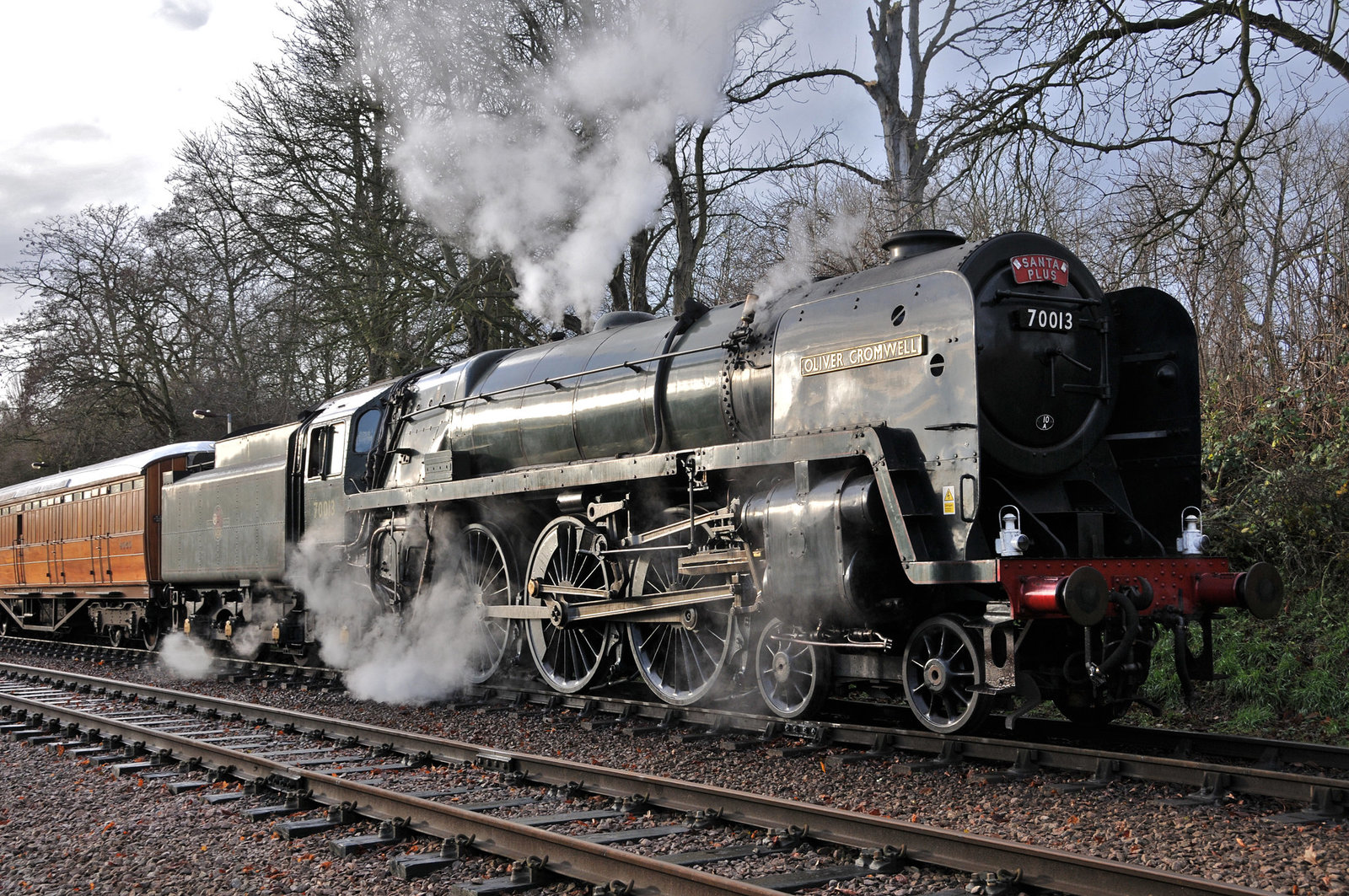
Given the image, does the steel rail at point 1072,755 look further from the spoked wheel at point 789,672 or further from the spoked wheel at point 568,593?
the spoked wheel at point 568,593

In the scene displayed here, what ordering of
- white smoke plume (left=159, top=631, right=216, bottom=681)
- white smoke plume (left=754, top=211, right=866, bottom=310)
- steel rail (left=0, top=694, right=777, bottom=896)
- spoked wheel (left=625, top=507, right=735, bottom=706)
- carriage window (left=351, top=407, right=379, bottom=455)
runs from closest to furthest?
steel rail (left=0, top=694, right=777, bottom=896) → spoked wheel (left=625, top=507, right=735, bottom=706) → white smoke plume (left=754, top=211, right=866, bottom=310) → carriage window (left=351, top=407, right=379, bottom=455) → white smoke plume (left=159, top=631, right=216, bottom=681)

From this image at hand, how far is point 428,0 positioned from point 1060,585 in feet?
41.3

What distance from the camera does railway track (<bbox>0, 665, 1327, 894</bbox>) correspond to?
3.93m

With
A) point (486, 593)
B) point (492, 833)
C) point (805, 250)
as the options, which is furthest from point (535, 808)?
point (805, 250)

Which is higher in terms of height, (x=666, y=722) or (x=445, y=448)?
(x=445, y=448)

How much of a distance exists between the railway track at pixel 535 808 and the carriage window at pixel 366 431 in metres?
3.03

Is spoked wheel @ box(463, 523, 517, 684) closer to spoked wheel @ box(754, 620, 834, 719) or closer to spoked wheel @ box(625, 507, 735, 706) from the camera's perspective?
spoked wheel @ box(625, 507, 735, 706)

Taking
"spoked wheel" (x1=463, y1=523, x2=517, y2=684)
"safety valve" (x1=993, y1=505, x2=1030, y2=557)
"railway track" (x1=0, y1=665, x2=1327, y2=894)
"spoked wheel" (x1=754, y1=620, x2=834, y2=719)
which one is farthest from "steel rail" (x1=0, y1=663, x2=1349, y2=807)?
"spoked wheel" (x1=463, y1=523, x2=517, y2=684)

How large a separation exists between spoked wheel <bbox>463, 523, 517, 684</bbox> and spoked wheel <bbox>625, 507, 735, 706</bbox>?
5.94 ft

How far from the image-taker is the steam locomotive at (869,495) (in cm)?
595

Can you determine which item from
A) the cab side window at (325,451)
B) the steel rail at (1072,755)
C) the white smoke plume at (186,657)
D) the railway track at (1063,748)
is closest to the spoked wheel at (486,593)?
the railway track at (1063,748)

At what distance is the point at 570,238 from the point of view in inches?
473

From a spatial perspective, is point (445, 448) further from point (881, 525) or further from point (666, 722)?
point (881, 525)

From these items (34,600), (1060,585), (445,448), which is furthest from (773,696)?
(34,600)
